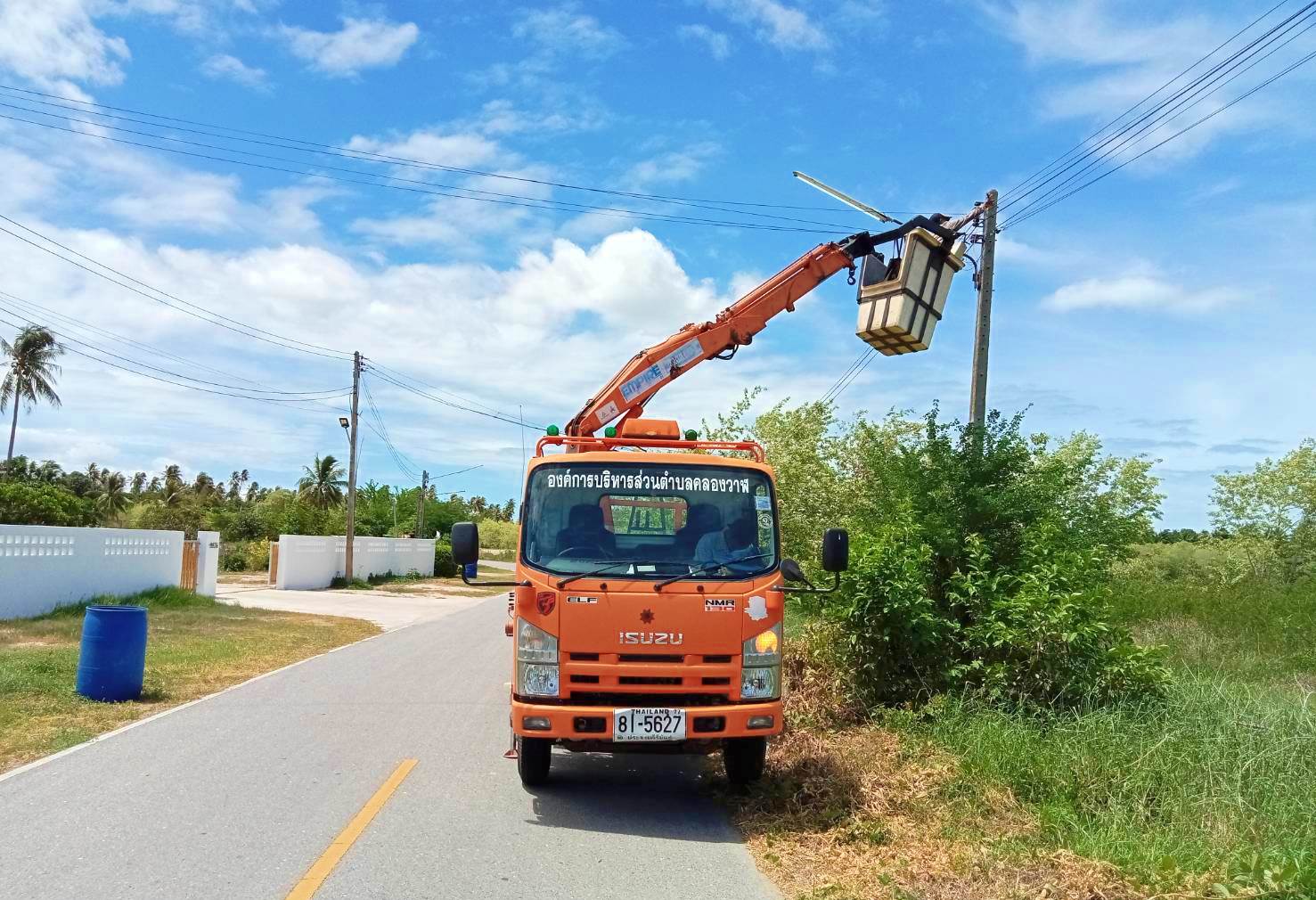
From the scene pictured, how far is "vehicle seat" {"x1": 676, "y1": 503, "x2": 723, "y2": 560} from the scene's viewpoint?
24.5 feet

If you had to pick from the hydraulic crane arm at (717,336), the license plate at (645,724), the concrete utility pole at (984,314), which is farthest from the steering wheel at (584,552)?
the concrete utility pole at (984,314)

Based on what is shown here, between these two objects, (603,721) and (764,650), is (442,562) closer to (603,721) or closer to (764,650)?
(603,721)

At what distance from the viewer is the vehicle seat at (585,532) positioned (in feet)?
24.5

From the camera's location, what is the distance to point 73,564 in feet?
64.5

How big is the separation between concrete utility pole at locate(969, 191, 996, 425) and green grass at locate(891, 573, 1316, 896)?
5.67 metres

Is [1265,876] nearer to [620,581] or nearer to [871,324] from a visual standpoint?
[620,581]

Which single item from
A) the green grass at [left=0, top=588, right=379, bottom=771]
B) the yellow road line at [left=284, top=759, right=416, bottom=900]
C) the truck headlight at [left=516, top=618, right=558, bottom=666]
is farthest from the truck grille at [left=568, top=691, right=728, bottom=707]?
the green grass at [left=0, top=588, right=379, bottom=771]

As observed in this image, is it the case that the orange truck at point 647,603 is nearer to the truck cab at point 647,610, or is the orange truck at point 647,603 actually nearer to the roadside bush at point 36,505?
the truck cab at point 647,610

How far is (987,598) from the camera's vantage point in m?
9.40

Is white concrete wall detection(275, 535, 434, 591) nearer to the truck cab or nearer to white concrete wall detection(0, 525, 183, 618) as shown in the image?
white concrete wall detection(0, 525, 183, 618)

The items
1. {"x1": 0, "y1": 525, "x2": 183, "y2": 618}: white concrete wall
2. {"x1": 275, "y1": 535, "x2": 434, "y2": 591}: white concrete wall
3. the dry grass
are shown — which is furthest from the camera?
{"x1": 275, "y1": 535, "x2": 434, "y2": 591}: white concrete wall

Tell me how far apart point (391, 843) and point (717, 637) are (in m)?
2.44

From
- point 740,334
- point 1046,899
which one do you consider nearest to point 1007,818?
point 1046,899

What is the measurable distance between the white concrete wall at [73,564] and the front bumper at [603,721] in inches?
562
